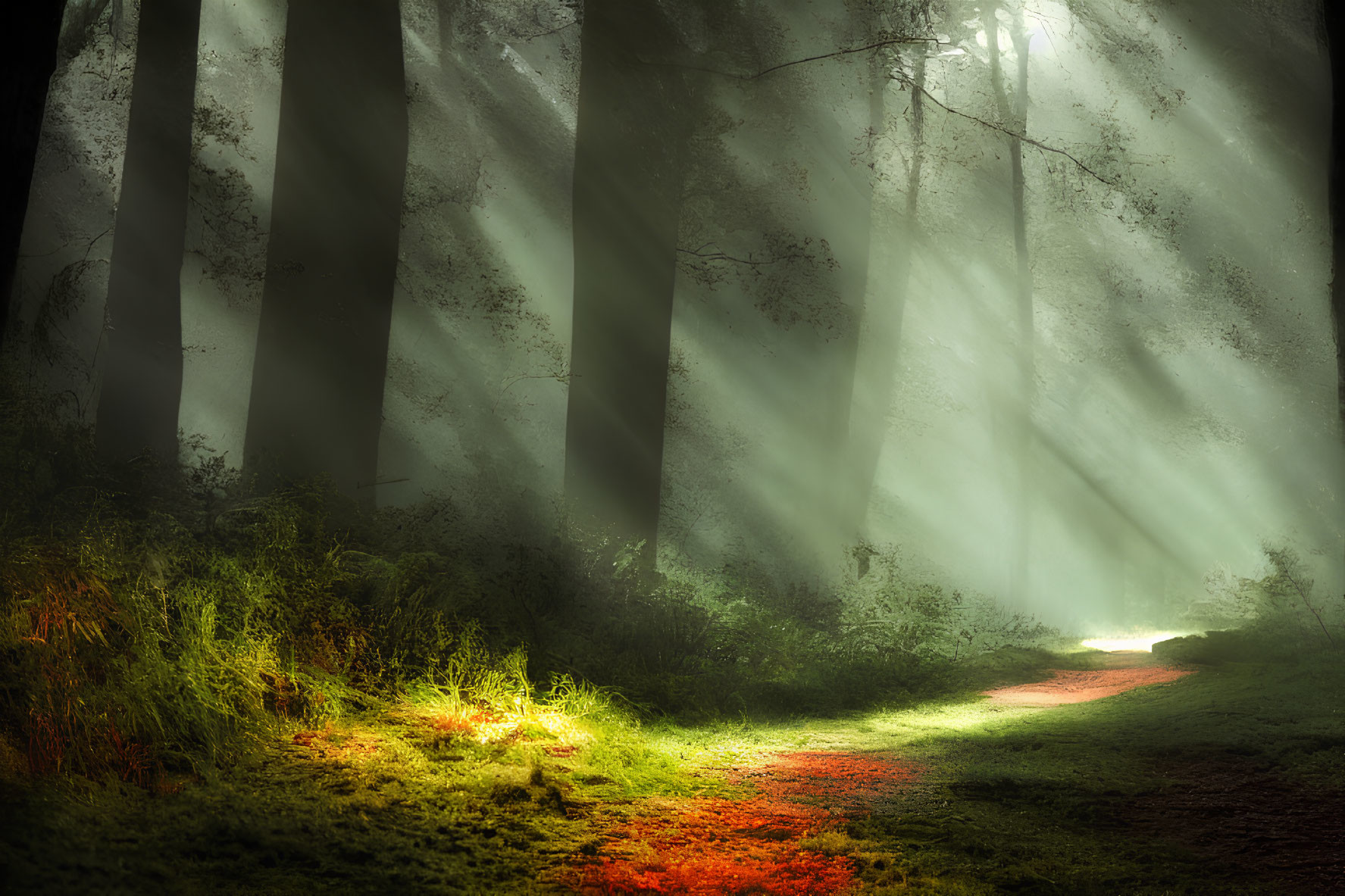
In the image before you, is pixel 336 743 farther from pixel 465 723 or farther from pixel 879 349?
pixel 879 349

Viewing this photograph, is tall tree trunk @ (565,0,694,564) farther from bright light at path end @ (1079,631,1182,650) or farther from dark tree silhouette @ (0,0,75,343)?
bright light at path end @ (1079,631,1182,650)

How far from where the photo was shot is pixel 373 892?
9.77ft

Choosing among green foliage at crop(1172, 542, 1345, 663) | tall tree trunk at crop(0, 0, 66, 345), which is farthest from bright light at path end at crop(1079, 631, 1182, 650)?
tall tree trunk at crop(0, 0, 66, 345)

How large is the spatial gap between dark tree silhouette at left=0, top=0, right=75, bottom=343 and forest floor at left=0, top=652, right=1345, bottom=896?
282 centimetres

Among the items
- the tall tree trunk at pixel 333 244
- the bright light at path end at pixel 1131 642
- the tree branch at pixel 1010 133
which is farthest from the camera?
the bright light at path end at pixel 1131 642

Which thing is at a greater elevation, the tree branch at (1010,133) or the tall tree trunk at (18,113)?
the tree branch at (1010,133)

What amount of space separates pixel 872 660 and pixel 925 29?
27.8 ft

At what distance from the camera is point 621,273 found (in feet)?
30.2

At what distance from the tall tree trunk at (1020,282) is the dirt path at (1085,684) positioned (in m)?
8.69

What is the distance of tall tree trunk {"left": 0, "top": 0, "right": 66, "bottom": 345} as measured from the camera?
433 centimetres

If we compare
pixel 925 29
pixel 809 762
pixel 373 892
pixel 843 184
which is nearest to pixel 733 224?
pixel 843 184

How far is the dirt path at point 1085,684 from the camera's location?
8195 mm

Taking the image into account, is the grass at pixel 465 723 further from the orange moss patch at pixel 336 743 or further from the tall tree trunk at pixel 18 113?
the tall tree trunk at pixel 18 113

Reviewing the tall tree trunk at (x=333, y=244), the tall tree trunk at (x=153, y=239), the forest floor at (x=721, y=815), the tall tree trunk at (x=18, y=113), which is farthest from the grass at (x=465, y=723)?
the tall tree trunk at (x=153, y=239)
